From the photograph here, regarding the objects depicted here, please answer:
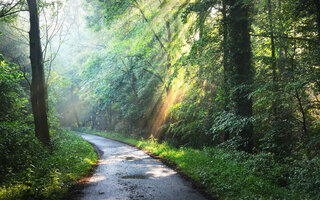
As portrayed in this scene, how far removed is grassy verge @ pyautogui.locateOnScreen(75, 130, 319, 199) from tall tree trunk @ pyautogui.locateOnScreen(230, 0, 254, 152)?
117 centimetres

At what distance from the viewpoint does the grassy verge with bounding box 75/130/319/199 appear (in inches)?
207

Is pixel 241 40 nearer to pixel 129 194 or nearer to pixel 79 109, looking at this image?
pixel 129 194

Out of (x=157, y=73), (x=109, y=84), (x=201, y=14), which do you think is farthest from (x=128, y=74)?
(x=201, y=14)

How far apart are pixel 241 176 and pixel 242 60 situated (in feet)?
16.5

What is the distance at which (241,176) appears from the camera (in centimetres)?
647

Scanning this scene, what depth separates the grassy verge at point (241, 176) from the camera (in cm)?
527

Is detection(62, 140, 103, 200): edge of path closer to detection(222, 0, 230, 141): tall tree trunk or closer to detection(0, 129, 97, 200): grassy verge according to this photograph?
detection(0, 129, 97, 200): grassy verge

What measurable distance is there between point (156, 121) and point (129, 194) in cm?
1562

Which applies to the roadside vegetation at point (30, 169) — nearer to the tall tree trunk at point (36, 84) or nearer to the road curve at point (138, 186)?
the tall tree trunk at point (36, 84)

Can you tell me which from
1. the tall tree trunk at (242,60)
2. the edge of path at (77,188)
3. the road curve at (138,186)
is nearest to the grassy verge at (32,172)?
the edge of path at (77,188)

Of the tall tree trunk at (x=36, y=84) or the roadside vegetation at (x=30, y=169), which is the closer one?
the roadside vegetation at (x=30, y=169)

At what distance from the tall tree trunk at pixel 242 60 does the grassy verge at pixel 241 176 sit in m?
1.17

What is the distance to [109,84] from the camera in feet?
71.4

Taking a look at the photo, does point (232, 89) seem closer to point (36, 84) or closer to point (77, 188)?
point (77, 188)
